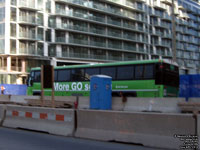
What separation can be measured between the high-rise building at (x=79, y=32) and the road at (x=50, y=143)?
32.4 metres

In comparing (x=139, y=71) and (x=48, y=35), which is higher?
(x=48, y=35)

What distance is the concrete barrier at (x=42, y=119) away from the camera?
949 cm

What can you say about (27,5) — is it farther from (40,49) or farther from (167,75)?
(167,75)

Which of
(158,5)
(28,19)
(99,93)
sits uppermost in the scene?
(158,5)

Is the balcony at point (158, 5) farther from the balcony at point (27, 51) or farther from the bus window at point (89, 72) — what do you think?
the bus window at point (89, 72)

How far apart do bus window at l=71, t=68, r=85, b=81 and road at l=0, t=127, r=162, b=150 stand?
17045mm

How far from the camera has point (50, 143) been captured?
8.41 metres

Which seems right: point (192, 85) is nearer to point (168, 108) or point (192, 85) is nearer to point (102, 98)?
point (168, 108)

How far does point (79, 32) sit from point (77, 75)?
35.4 meters

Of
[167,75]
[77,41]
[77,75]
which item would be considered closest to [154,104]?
[167,75]

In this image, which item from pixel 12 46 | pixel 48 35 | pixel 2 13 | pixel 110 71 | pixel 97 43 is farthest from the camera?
pixel 97 43

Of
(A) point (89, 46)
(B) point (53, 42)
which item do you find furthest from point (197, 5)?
(B) point (53, 42)

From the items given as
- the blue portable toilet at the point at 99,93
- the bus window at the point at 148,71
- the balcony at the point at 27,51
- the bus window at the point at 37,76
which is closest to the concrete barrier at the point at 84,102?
the blue portable toilet at the point at 99,93

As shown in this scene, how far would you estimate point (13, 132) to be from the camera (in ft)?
34.5
